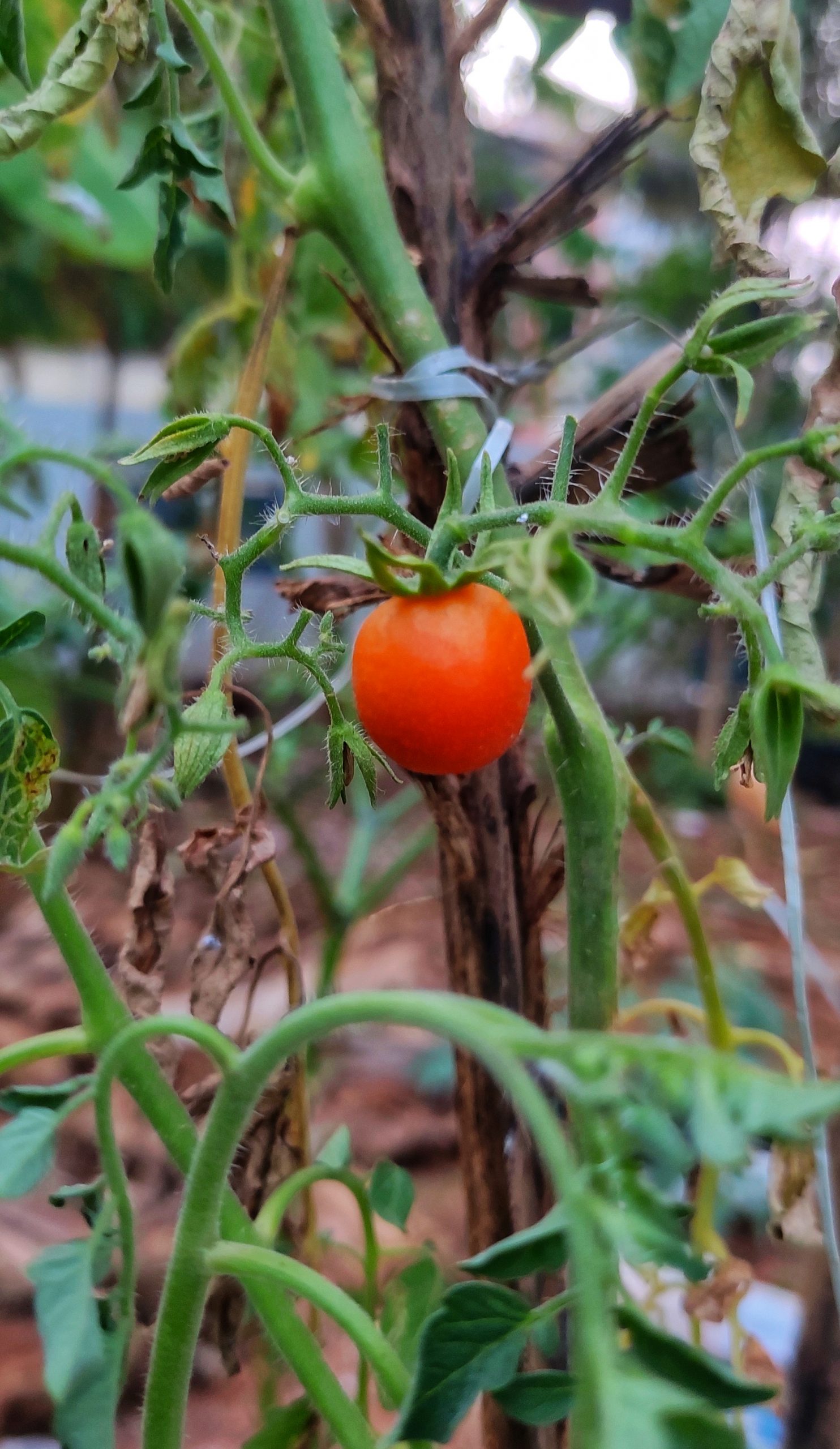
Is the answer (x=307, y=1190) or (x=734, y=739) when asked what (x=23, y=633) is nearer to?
(x=734, y=739)

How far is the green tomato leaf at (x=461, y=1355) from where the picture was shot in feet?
0.88

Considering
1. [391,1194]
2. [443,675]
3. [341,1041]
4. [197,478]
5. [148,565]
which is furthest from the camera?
[341,1041]

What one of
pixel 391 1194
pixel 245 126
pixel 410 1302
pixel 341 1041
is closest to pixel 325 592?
pixel 245 126

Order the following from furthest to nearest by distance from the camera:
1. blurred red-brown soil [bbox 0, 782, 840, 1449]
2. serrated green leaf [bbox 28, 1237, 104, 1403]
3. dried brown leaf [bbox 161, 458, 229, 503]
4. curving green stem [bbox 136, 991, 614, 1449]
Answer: blurred red-brown soil [bbox 0, 782, 840, 1449] → dried brown leaf [bbox 161, 458, 229, 503] → serrated green leaf [bbox 28, 1237, 104, 1403] → curving green stem [bbox 136, 991, 614, 1449]

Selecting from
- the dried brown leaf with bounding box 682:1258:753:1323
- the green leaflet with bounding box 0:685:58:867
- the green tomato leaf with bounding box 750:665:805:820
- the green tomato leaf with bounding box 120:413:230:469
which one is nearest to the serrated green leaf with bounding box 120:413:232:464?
the green tomato leaf with bounding box 120:413:230:469

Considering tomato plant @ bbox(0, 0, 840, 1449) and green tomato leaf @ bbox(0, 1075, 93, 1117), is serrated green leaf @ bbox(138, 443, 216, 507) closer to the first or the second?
A: tomato plant @ bbox(0, 0, 840, 1449)

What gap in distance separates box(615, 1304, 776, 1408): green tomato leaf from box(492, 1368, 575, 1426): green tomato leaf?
9cm

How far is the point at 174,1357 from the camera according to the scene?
0.37 m

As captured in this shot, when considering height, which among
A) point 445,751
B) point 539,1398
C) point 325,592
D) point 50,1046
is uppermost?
point 325,592

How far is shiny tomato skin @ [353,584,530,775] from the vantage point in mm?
331

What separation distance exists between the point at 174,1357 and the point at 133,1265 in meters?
0.04

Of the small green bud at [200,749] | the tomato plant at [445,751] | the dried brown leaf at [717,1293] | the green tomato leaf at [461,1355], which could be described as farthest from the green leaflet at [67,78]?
the dried brown leaf at [717,1293]

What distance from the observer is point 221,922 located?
18.8 inches

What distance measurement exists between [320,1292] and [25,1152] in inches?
4.7
